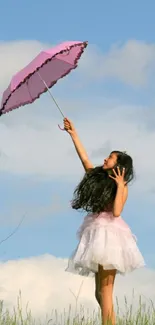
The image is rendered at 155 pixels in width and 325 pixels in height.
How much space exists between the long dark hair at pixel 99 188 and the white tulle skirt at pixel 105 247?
118 mm

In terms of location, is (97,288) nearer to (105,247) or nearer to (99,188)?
(105,247)

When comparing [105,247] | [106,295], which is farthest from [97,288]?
[105,247]

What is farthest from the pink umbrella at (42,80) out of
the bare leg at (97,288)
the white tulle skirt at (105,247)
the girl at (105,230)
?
the bare leg at (97,288)

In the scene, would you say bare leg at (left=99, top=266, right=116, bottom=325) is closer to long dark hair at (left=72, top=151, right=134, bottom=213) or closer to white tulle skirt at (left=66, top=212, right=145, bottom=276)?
white tulle skirt at (left=66, top=212, right=145, bottom=276)

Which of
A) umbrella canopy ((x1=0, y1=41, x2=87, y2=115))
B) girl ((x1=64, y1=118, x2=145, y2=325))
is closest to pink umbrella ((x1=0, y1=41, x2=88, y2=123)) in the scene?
umbrella canopy ((x1=0, y1=41, x2=87, y2=115))

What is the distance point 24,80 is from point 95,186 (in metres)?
1.52

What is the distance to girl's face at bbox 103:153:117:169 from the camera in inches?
354

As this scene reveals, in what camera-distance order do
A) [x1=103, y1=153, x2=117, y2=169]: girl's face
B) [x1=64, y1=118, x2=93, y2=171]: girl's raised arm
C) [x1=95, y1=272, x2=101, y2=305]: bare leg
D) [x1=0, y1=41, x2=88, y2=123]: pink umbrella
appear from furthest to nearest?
[x1=0, y1=41, x2=88, y2=123]: pink umbrella, [x1=64, y1=118, x2=93, y2=171]: girl's raised arm, [x1=103, y1=153, x2=117, y2=169]: girl's face, [x1=95, y1=272, x2=101, y2=305]: bare leg

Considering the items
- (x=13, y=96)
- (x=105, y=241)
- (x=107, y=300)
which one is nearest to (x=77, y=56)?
(x=13, y=96)

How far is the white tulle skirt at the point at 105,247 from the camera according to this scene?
8.68 m

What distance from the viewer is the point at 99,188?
8.95 m

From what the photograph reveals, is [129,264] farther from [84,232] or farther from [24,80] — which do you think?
[24,80]

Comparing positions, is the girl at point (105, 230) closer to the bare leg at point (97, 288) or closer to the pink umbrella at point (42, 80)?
the bare leg at point (97, 288)

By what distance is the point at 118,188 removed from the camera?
8742 millimetres
